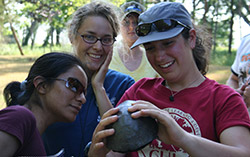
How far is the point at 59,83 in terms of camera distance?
2.19 metres

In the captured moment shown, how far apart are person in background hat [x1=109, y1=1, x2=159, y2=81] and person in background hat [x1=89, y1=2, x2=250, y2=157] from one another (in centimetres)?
174

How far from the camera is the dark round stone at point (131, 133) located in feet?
5.41

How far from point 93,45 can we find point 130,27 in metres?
1.51

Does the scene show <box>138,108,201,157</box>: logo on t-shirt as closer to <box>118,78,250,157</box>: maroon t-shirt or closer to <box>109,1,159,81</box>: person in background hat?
<box>118,78,250,157</box>: maroon t-shirt

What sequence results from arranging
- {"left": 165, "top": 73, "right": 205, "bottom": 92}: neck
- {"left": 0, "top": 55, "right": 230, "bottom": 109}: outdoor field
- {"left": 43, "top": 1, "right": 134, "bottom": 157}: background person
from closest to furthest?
{"left": 165, "top": 73, "right": 205, "bottom": 92}: neck → {"left": 43, "top": 1, "right": 134, "bottom": 157}: background person → {"left": 0, "top": 55, "right": 230, "bottom": 109}: outdoor field

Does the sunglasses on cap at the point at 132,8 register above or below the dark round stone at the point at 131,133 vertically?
above

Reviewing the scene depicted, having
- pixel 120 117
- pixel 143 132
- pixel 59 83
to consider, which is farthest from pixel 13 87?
pixel 143 132

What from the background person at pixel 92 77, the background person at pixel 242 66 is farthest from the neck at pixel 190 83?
the background person at pixel 242 66

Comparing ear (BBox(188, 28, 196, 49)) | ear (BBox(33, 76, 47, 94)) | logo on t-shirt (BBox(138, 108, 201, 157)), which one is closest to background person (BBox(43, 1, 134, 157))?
ear (BBox(33, 76, 47, 94))

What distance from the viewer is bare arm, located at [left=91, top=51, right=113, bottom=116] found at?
2.51m

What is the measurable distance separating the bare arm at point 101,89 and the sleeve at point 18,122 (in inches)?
34.2

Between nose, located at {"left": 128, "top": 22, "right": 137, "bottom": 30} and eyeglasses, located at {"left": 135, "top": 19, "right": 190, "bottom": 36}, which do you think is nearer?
eyeglasses, located at {"left": 135, "top": 19, "right": 190, "bottom": 36}

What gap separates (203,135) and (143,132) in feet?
1.50

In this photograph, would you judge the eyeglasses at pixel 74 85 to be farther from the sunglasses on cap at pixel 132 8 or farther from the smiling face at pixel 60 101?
the sunglasses on cap at pixel 132 8
